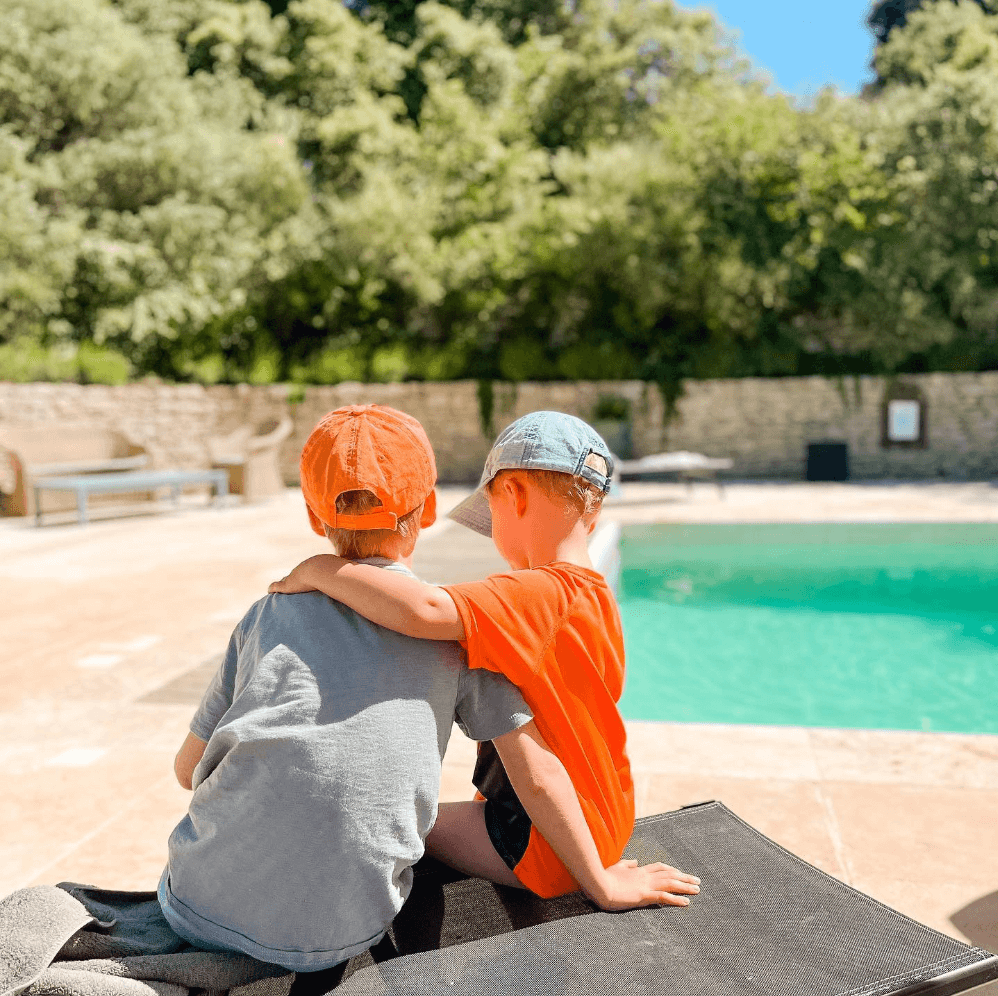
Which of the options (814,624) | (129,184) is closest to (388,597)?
(814,624)

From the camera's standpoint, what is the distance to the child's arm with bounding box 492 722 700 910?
1.26m

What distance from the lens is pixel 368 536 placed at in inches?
48.3

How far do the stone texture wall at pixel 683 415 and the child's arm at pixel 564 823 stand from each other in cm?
1237

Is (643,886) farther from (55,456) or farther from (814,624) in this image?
(55,456)

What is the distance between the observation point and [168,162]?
14.5 metres

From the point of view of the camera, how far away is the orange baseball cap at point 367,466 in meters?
1.16

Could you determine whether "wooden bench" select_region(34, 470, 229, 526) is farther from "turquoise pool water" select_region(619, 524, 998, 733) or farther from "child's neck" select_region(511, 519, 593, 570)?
"child's neck" select_region(511, 519, 593, 570)

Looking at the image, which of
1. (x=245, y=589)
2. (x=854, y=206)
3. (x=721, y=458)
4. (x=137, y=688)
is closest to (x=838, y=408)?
(x=721, y=458)

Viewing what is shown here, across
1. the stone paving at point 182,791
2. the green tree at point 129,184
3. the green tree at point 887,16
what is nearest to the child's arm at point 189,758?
the stone paving at point 182,791

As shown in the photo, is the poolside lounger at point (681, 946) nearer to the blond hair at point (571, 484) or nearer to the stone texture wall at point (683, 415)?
the blond hair at point (571, 484)

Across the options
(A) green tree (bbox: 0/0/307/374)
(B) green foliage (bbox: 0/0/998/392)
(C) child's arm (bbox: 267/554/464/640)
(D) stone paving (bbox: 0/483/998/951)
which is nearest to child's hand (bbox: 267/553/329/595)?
(C) child's arm (bbox: 267/554/464/640)

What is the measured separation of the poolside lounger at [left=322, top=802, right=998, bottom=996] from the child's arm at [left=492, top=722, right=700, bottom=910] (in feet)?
0.10

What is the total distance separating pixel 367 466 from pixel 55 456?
1001 centimetres

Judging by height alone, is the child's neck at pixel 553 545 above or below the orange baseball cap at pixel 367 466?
below
